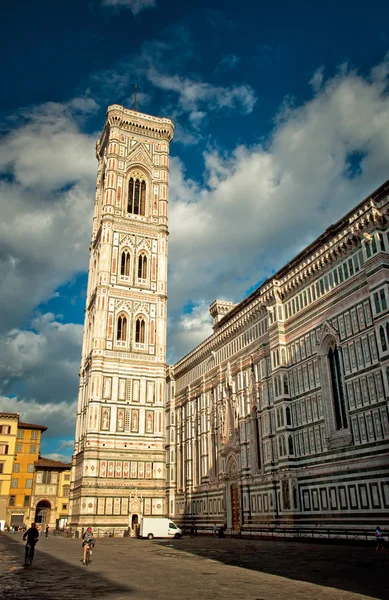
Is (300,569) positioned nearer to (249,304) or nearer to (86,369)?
(249,304)

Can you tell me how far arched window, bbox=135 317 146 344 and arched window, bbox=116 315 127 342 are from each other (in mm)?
1248

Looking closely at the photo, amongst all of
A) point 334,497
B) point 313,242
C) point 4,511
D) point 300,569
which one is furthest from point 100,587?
point 4,511

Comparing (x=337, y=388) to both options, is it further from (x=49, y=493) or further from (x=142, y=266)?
(x=49, y=493)

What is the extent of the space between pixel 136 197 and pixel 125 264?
8.88 m

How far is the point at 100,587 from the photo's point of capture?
12.7 metres

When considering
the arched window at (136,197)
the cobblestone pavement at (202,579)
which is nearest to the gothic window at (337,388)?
the cobblestone pavement at (202,579)

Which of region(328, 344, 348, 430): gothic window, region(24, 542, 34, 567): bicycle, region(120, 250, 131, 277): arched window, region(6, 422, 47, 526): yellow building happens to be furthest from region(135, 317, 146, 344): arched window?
region(24, 542, 34, 567): bicycle

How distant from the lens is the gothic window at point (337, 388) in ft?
106

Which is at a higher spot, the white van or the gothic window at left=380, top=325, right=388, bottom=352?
the gothic window at left=380, top=325, right=388, bottom=352

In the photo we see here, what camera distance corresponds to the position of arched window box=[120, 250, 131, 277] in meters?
54.2

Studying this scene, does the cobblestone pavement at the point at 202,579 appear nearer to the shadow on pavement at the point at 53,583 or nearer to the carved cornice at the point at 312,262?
the shadow on pavement at the point at 53,583

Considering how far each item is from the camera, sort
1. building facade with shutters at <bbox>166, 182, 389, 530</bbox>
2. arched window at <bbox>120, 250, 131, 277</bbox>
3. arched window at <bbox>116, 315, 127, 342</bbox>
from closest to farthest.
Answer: building facade with shutters at <bbox>166, 182, 389, 530</bbox>
arched window at <bbox>116, 315, 127, 342</bbox>
arched window at <bbox>120, 250, 131, 277</bbox>

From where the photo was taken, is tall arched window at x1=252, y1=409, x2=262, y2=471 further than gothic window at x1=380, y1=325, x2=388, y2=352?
Yes

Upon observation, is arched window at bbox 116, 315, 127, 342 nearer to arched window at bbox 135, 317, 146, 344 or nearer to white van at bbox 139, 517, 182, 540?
arched window at bbox 135, 317, 146, 344
